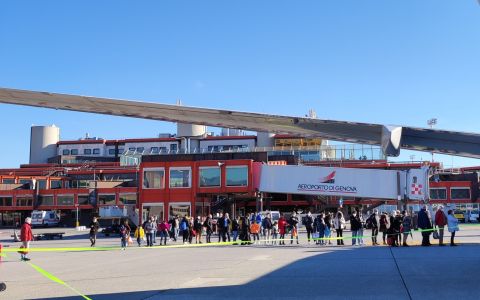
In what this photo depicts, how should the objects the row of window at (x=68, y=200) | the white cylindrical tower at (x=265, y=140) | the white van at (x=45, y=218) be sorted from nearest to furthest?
the white van at (x=45, y=218) → the row of window at (x=68, y=200) → the white cylindrical tower at (x=265, y=140)

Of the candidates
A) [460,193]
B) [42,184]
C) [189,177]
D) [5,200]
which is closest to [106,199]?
[42,184]

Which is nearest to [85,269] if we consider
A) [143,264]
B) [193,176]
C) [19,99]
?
[143,264]

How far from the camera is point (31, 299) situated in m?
10.7

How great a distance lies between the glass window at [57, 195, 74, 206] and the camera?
7638cm

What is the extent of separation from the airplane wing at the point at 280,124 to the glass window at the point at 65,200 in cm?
7142

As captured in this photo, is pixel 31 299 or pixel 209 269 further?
pixel 209 269

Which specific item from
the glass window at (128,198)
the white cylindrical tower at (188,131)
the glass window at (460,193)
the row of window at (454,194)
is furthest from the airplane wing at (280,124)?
the white cylindrical tower at (188,131)

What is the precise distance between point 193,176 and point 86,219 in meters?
33.0

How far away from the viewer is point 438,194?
221ft

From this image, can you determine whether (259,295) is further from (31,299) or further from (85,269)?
(85,269)

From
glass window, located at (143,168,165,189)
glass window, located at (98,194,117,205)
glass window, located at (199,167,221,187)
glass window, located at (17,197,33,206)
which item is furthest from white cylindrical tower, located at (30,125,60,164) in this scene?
glass window, located at (199,167,221,187)

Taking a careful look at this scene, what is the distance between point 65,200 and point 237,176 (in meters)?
36.3

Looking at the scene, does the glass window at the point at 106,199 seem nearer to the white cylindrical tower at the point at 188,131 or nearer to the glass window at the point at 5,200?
the glass window at the point at 5,200

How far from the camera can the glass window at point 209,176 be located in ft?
164
